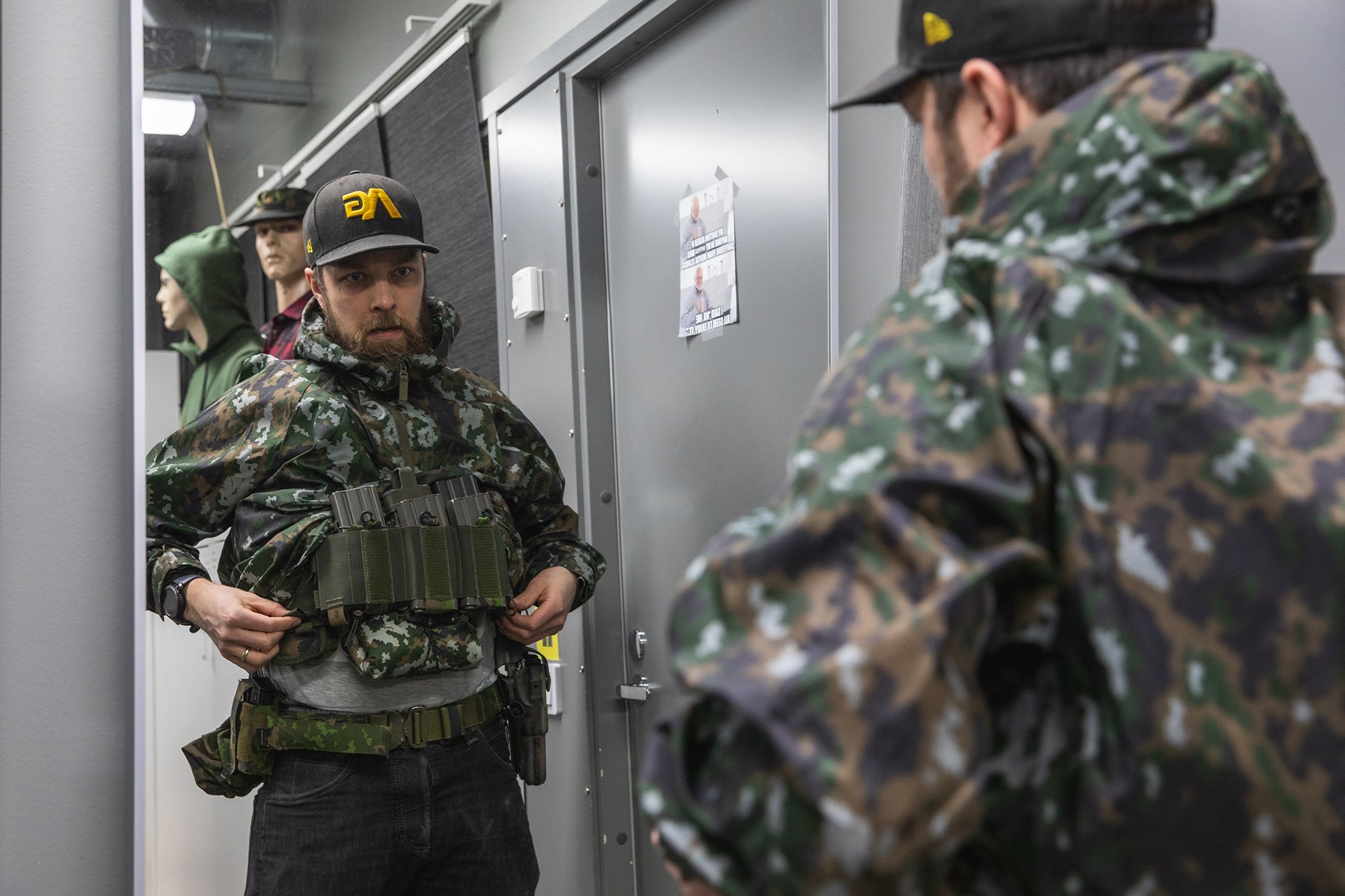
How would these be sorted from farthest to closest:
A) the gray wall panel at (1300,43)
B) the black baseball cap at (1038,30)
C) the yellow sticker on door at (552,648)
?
the yellow sticker on door at (552,648)
the gray wall panel at (1300,43)
the black baseball cap at (1038,30)

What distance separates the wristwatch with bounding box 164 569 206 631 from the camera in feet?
5.15

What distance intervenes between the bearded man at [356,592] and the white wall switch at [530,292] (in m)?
0.47

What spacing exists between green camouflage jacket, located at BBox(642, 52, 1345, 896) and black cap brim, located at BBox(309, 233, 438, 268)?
117 cm

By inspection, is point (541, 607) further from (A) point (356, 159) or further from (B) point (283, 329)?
(A) point (356, 159)

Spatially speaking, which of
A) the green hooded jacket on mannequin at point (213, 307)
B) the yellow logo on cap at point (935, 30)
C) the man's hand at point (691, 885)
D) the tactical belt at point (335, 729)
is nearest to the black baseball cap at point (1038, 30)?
the yellow logo on cap at point (935, 30)

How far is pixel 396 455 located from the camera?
1633mm

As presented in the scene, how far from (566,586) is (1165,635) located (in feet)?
3.97

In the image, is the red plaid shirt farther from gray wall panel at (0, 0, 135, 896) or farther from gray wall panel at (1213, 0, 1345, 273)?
gray wall panel at (1213, 0, 1345, 273)

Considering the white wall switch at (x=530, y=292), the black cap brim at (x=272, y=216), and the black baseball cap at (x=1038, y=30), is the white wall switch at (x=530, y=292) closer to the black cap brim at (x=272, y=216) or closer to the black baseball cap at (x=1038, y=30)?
the black cap brim at (x=272, y=216)

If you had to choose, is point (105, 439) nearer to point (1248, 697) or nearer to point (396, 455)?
point (396, 455)

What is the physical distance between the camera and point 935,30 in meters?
0.73

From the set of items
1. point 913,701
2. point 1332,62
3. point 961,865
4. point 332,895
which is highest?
point 1332,62

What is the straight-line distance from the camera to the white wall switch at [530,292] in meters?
2.18

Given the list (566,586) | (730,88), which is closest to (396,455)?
(566,586)
